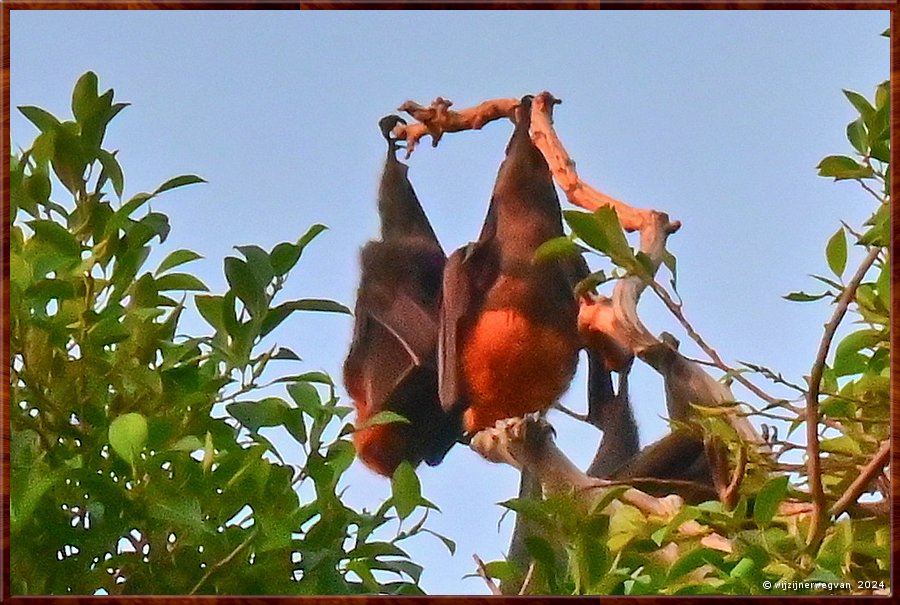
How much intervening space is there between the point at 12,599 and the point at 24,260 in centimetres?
23

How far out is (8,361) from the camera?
2.62 feet

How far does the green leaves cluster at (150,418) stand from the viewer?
78 cm

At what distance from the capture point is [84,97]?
0.84 metres

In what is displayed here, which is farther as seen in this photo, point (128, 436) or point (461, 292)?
point (461, 292)

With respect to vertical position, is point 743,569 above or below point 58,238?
below

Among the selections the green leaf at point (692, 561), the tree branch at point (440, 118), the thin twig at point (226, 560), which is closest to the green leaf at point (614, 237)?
the tree branch at point (440, 118)

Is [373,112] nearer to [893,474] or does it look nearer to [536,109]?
[536,109]

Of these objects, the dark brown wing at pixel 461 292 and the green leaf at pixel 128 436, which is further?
the dark brown wing at pixel 461 292

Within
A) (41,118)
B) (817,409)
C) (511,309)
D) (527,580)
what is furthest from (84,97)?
(817,409)

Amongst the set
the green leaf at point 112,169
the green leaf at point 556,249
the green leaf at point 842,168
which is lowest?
the green leaf at point 556,249

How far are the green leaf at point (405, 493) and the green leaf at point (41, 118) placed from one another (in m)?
0.35

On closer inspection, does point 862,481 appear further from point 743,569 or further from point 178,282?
point 178,282

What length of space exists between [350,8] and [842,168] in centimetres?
37

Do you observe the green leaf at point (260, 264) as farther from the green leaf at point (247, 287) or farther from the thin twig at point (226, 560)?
the thin twig at point (226, 560)
